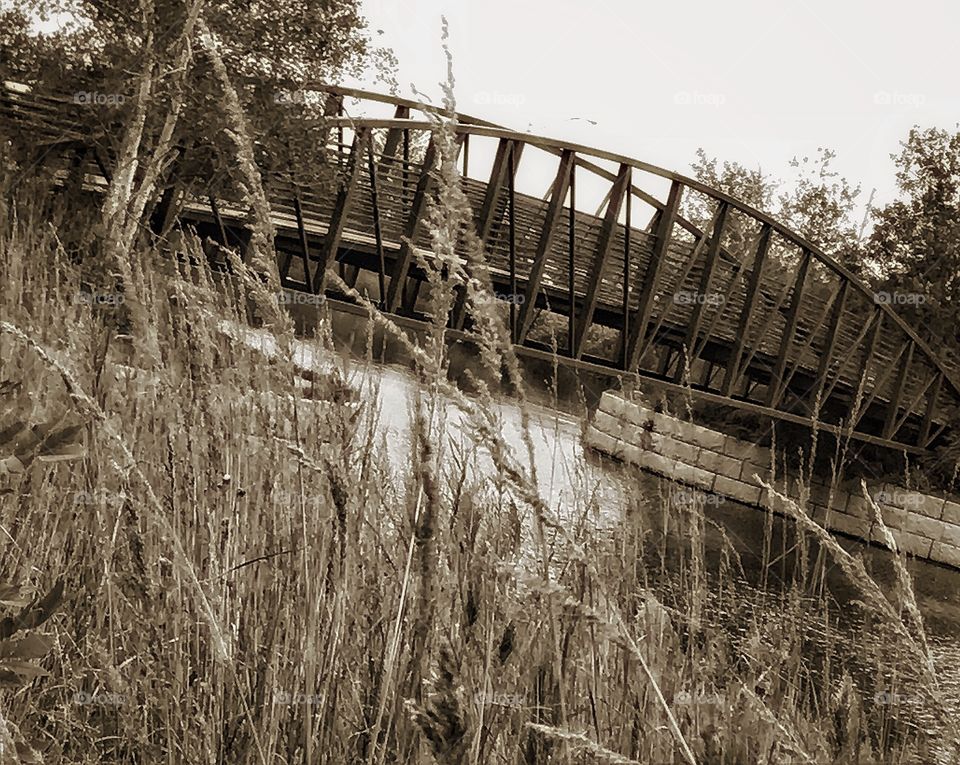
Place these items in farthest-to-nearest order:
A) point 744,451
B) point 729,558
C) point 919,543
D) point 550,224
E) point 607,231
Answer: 1. point 744,451
2. point 919,543
3. point 607,231
4. point 550,224
5. point 729,558

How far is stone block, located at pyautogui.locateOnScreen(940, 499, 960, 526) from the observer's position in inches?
786

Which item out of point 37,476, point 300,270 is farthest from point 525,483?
point 300,270

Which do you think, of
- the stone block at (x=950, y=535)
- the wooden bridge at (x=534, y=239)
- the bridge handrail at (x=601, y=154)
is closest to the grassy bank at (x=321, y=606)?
the wooden bridge at (x=534, y=239)

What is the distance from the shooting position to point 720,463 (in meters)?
22.0

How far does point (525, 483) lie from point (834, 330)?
62.7 feet

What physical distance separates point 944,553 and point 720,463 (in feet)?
→ 14.9

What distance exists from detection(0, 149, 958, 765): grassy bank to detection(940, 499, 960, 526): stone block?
62.3 feet

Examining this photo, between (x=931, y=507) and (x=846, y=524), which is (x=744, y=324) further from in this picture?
(x=931, y=507)

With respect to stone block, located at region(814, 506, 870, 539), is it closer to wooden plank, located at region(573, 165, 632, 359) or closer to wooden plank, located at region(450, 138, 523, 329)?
wooden plank, located at region(573, 165, 632, 359)

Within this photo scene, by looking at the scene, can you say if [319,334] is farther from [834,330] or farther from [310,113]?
[834,330]

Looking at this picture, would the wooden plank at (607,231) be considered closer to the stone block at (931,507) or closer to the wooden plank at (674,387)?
the wooden plank at (674,387)

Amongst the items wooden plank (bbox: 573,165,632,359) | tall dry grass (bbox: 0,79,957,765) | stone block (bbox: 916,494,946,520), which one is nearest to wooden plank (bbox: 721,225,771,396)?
wooden plank (bbox: 573,165,632,359)

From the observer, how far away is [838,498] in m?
20.9

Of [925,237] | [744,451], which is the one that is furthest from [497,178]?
[925,237]
